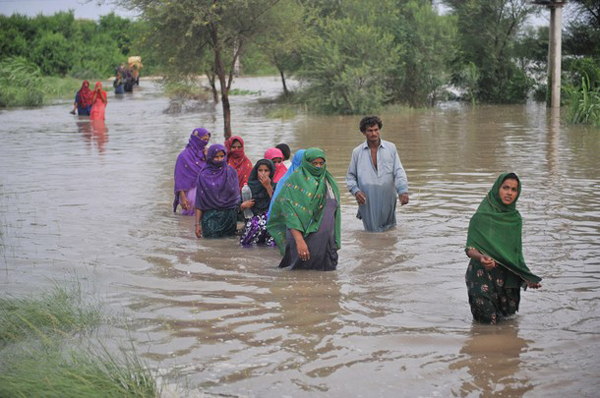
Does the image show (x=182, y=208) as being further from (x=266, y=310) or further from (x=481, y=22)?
(x=481, y=22)

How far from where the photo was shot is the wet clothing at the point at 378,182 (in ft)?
31.1

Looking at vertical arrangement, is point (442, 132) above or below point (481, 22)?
below

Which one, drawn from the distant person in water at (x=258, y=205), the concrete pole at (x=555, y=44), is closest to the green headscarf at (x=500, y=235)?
the distant person in water at (x=258, y=205)

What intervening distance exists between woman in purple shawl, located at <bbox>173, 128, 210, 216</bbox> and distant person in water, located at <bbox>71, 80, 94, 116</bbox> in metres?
16.7

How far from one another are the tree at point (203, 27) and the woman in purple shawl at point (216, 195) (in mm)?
8548

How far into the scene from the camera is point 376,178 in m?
9.50

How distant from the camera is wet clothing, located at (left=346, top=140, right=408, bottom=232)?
9.49 metres

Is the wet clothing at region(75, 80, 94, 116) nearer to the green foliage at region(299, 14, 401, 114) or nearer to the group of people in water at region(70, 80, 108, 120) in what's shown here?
the group of people in water at region(70, 80, 108, 120)

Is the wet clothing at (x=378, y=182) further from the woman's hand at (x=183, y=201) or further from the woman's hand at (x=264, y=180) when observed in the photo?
the woman's hand at (x=183, y=201)

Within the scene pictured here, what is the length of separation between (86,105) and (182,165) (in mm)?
17151

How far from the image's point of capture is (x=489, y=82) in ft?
98.0

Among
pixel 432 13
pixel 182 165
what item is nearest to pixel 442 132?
pixel 432 13

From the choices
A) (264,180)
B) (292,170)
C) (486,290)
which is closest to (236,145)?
(264,180)

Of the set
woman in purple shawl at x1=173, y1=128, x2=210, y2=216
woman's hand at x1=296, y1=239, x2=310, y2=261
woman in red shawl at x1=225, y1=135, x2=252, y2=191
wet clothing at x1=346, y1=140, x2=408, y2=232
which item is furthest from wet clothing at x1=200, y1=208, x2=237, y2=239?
woman's hand at x1=296, y1=239, x2=310, y2=261
